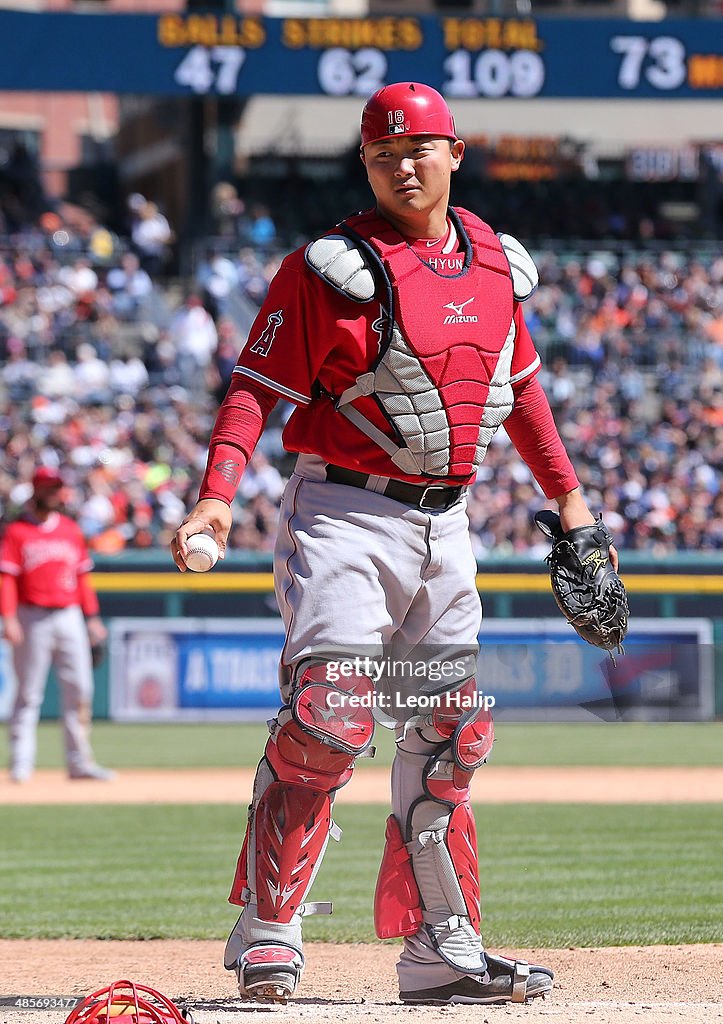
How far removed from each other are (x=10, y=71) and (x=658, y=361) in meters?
9.08

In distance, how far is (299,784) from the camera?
155 inches

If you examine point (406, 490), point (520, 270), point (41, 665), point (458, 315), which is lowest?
point (41, 665)

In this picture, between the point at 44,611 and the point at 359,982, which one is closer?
the point at 359,982

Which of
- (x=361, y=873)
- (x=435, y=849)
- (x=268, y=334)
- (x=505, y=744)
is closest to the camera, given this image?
(x=268, y=334)

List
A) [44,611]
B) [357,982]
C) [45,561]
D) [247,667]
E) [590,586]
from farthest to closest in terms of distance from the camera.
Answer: [247,667], [44,611], [45,561], [357,982], [590,586]

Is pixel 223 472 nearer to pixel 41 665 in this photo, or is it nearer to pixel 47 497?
pixel 47 497

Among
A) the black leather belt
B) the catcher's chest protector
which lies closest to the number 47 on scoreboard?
the catcher's chest protector

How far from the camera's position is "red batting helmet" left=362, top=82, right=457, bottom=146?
4.02m

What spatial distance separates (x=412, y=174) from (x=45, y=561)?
7.61 m

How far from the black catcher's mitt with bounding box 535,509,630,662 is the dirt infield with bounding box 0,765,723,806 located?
6.38 meters

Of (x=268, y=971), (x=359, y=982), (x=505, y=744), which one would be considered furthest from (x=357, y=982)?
(x=505, y=744)

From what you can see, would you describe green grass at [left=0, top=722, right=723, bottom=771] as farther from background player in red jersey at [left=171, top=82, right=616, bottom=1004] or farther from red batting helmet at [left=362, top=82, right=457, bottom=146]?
red batting helmet at [left=362, top=82, right=457, bottom=146]

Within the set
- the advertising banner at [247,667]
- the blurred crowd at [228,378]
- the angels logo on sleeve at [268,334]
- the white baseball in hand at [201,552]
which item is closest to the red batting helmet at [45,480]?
the advertising banner at [247,667]

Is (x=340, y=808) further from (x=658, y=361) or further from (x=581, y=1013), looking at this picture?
(x=658, y=361)
